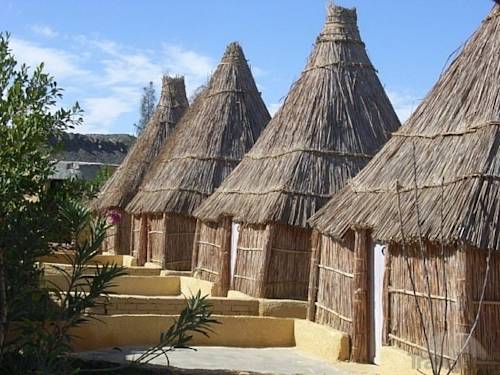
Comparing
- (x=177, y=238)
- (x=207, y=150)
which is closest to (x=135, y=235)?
(x=177, y=238)

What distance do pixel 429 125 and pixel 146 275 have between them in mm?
9643

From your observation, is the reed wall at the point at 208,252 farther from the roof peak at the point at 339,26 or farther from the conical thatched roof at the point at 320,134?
the roof peak at the point at 339,26

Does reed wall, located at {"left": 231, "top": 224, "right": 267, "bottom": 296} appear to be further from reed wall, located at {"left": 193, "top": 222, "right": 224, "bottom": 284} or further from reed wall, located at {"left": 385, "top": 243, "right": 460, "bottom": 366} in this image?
reed wall, located at {"left": 385, "top": 243, "right": 460, "bottom": 366}

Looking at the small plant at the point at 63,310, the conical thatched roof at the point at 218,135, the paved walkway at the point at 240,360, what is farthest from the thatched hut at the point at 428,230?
the conical thatched roof at the point at 218,135

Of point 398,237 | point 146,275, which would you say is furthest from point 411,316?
point 146,275

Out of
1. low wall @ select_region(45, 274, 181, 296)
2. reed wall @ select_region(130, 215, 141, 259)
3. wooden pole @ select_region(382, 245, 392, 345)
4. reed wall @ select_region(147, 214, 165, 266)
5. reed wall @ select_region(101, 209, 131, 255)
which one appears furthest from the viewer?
reed wall @ select_region(101, 209, 131, 255)

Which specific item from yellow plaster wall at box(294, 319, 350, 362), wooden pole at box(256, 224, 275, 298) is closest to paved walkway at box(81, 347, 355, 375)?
yellow plaster wall at box(294, 319, 350, 362)

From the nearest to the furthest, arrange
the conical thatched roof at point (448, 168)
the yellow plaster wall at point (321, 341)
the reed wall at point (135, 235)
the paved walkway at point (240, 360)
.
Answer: the conical thatched roof at point (448, 168)
the paved walkway at point (240, 360)
the yellow plaster wall at point (321, 341)
the reed wall at point (135, 235)

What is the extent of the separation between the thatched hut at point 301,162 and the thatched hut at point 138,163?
27.3 ft

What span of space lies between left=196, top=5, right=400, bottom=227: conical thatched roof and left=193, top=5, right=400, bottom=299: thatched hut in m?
0.02

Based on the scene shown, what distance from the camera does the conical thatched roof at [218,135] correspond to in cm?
1973

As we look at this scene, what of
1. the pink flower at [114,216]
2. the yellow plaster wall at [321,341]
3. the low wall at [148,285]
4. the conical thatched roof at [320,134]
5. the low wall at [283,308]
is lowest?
the yellow plaster wall at [321,341]

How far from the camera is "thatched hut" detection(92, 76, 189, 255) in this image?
24844mm

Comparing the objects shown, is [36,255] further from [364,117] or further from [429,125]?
[364,117]
